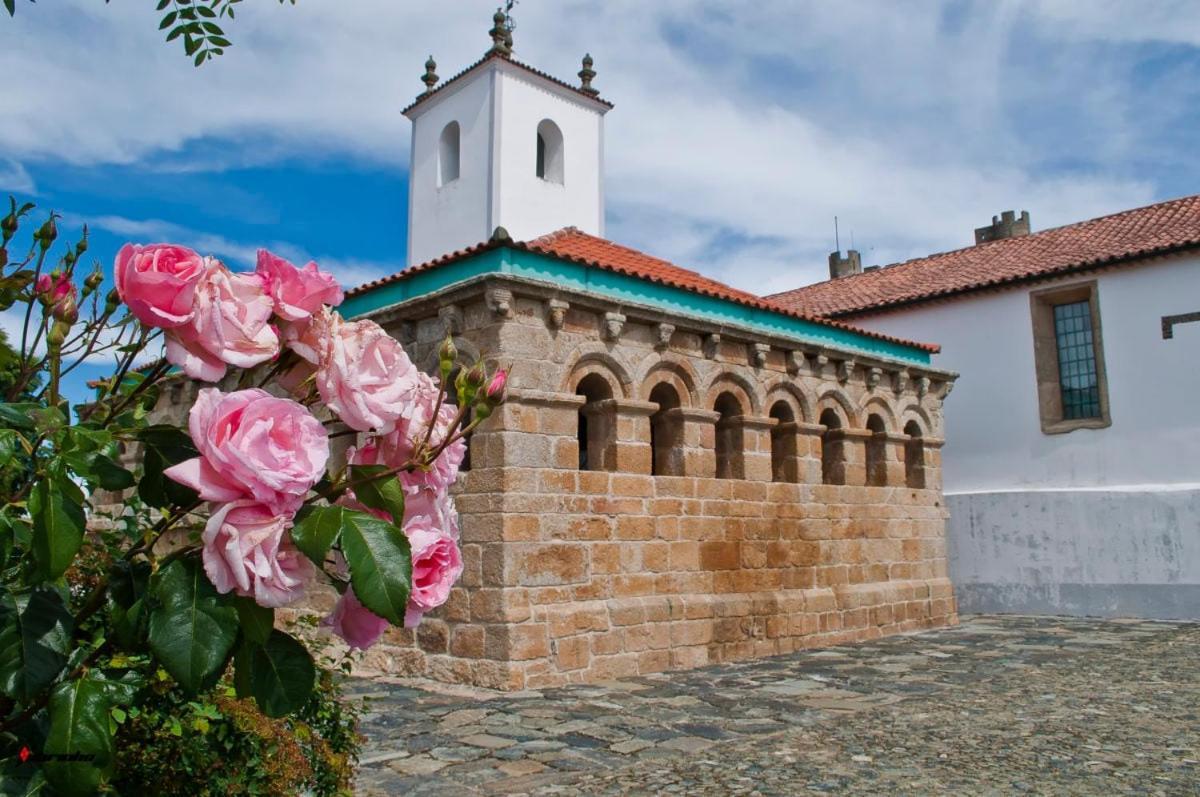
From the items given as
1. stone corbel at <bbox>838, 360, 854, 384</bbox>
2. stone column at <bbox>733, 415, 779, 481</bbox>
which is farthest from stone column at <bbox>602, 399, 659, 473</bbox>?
stone corbel at <bbox>838, 360, 854, 384</bbox>

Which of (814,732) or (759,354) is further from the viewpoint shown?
(759,354)

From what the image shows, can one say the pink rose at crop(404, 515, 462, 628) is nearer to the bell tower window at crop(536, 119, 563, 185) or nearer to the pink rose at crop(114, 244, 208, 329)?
the pink rose at crop(114, 244, 208, 329)

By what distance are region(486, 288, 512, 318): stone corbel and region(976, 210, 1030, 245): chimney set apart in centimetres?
1465

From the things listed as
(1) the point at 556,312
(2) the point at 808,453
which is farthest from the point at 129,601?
(2) the point at 808,453

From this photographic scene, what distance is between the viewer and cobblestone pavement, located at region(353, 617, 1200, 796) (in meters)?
4.80

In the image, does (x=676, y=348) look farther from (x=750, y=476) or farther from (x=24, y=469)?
(x=24, y=469)

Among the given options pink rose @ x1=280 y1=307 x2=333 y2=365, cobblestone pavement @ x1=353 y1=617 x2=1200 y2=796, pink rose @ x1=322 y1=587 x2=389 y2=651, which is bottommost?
cobblestone pavement @ x1=353 y1=617 x2=1200 y2=796

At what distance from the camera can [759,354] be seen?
9945 mm

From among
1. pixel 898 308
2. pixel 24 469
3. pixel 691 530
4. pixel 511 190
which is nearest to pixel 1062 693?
pixel 691 530

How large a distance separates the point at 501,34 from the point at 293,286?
56.9 ft

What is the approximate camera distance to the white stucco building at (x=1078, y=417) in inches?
553

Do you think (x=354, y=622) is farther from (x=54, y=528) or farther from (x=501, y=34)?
(x=501, y=34)

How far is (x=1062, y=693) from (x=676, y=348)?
432 cm

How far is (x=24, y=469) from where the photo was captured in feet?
5.00
